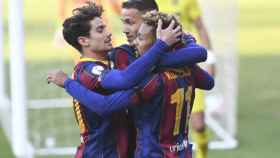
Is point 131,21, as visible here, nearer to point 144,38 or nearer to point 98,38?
point 98,38

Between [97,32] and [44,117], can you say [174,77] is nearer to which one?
[97,32]

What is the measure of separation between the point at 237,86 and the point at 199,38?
4123 millimetres

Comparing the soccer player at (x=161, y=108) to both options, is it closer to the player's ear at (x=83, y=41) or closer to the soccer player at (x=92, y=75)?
the soccer player at (x=92, y=75)

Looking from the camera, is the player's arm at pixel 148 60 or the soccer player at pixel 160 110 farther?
the soccer player at pixel 160 110

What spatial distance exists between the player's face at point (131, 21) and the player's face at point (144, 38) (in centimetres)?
20

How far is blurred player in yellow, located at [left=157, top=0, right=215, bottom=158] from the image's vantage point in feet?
23.7

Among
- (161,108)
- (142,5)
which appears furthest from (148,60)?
(142,5)

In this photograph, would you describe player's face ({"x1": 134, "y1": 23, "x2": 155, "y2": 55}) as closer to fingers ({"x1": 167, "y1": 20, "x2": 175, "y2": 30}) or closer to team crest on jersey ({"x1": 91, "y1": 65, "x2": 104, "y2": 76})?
fingers ({"x1": 167, "y1": 20, "x2": 175, "y2": 30})

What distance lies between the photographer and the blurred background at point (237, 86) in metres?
8.79

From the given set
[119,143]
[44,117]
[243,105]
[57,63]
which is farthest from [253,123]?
[119,143]

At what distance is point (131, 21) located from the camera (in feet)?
15.2

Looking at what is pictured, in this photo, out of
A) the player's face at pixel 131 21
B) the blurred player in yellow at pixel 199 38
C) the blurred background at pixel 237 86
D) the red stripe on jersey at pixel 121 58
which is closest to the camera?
the red stripe on jersey at pixel 121 58

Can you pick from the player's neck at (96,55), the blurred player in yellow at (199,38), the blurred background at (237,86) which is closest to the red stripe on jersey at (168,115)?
the player's neck at (96,55)

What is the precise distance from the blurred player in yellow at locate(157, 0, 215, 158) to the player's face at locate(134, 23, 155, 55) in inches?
111
